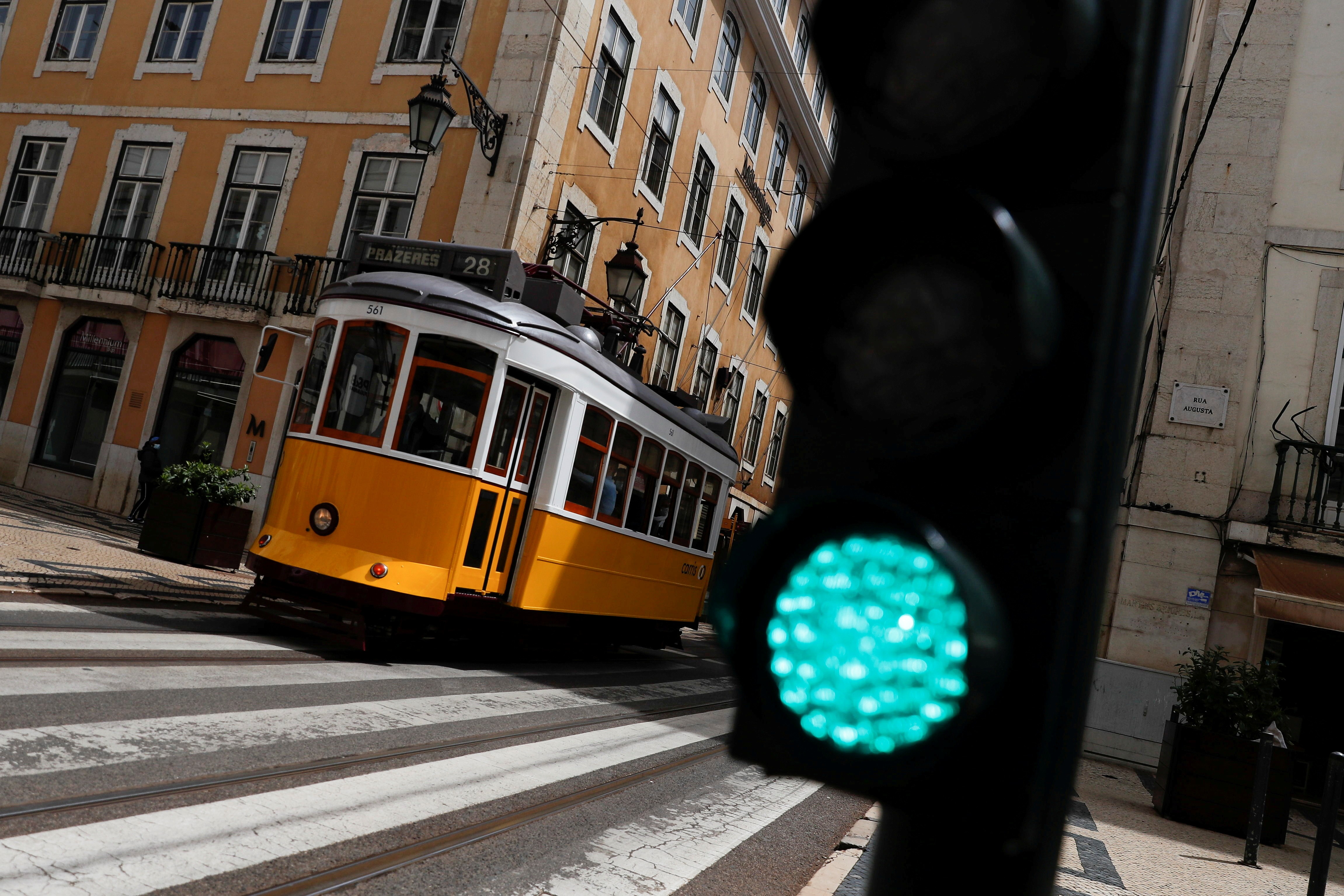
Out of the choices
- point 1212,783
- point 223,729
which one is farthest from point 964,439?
point 1212,783

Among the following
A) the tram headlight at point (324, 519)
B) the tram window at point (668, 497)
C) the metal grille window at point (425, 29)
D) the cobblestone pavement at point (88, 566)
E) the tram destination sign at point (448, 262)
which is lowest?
the cobblestone pavement at point (88, 566)

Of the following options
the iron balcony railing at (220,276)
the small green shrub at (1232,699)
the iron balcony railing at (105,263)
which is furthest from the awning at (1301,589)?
the iron balcony railing at (105,263)

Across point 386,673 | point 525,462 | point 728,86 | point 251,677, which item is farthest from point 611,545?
point 728,86

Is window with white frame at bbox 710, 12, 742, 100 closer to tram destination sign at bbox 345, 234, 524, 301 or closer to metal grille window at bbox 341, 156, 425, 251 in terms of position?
metal grille window at bbox 341, 156, 425, 251

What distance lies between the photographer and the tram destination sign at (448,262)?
9.76 metres

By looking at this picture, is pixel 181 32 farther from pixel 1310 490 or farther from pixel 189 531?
pixel 1310 490

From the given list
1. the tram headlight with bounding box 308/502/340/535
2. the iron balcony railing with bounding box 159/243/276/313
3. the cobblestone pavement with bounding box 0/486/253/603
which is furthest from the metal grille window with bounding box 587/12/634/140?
the tram headlight with bounding box 308/502/340/535

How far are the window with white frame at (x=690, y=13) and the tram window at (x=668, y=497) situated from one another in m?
11.6

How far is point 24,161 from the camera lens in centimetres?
2144

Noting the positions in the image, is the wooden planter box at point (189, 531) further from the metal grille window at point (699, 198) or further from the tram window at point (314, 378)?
the metal grille window at point (699, 198)

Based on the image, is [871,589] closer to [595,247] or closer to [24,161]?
[595,247]

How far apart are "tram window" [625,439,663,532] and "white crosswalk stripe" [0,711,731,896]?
557cm

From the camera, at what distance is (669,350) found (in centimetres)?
2342

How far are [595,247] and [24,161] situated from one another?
12789 millimetres
